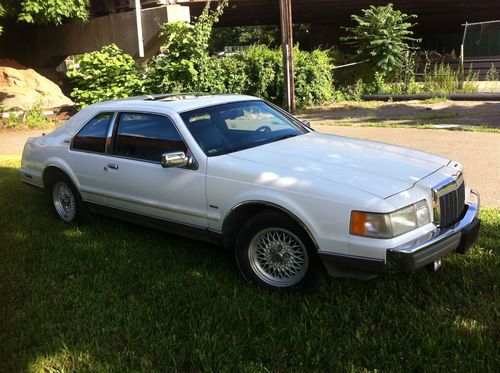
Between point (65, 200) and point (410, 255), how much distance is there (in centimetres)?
417

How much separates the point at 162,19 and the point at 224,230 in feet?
49.5

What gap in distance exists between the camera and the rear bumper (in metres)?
3.36

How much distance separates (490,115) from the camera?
13.3 m

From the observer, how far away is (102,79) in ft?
46.8

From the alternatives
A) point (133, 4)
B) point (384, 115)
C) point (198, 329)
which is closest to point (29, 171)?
point (198, 329)

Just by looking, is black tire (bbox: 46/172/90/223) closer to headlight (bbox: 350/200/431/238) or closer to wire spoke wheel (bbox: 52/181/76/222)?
wire spoke wheel (bbox: 52/181/76/222)

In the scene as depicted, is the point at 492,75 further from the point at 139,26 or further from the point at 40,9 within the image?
the point at 40,9

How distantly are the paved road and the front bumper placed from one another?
247cm

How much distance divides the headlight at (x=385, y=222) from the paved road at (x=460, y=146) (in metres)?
3.03

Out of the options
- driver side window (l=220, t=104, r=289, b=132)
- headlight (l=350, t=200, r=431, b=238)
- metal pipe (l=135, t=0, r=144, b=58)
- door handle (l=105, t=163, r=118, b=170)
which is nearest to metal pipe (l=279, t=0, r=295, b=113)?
metal pipe (l=135, t=0, r=144, b=58)

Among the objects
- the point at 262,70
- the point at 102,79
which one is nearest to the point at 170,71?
the point at 102,79

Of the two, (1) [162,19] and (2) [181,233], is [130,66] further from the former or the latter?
(2) [181,233]

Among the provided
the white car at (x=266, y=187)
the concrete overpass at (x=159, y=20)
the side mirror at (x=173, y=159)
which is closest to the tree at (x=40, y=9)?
the concrete overpass at (x=159, y=20)

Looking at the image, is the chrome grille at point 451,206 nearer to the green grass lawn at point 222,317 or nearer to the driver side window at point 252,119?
the green grass lawn at point 222,317
